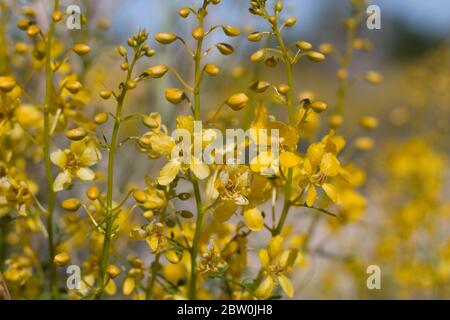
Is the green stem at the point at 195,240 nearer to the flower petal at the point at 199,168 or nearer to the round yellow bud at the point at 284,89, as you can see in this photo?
the flower petal at the point at 199,168

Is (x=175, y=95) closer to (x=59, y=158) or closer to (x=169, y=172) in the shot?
(x=169, y=172)

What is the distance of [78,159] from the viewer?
152 centimetres

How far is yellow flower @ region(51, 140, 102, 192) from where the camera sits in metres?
1.49

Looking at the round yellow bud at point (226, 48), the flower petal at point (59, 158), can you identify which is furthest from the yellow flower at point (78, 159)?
the round yellow bud at point (226, 48)

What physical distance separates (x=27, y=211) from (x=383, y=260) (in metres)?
2.28

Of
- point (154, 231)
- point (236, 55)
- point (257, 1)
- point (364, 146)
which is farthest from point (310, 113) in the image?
point (236, 55)

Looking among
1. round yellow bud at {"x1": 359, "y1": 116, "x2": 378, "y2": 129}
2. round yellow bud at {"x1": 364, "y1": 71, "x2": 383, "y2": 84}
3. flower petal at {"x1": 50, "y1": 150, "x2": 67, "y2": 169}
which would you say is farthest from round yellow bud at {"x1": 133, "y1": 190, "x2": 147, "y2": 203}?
round yellow bud at {"x1": 364, "y1": 71, "x2": 383, "y2": 84}

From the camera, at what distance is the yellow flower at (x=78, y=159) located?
4.90 feet

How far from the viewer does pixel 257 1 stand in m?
1.35

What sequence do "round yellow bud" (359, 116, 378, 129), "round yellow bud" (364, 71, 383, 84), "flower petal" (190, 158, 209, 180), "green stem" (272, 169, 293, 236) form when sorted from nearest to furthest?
"flower petal" (190, 158, 209, 180) → "green stem" (272, 169, 293, 236) → "round yellow bud" (359, 116, 378, 129) → "round yellow bud" (364, 71, 383, 84)

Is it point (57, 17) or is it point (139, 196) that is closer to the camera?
point (139, 196)

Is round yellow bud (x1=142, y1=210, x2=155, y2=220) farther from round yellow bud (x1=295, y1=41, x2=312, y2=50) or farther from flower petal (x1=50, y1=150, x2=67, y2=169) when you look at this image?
round yellow bud (x1=295, y1=41, x2=312, y2=50)

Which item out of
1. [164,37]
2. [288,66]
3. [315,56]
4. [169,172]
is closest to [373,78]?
[315,56]
